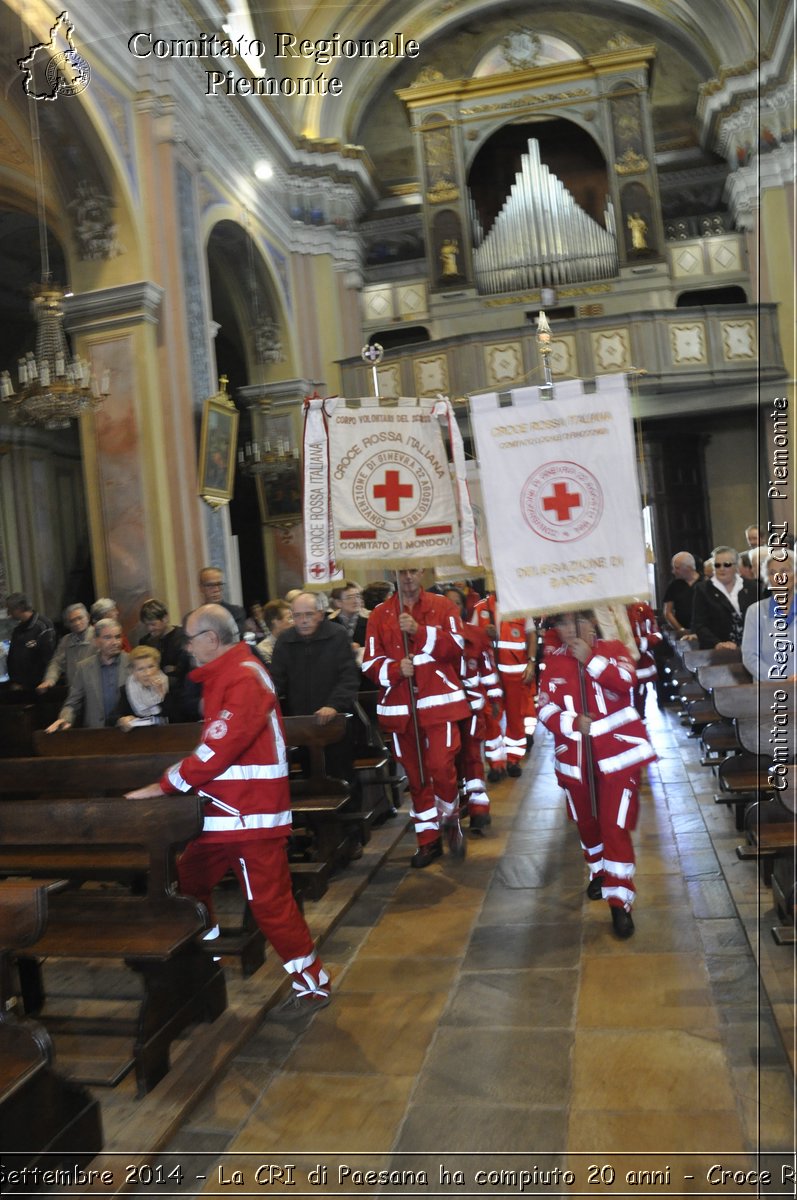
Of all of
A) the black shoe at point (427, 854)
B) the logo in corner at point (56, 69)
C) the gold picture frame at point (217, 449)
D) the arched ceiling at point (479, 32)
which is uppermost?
the arched ceiling at point (479, 32)

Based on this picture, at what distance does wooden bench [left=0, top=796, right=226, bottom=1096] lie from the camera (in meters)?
3.52

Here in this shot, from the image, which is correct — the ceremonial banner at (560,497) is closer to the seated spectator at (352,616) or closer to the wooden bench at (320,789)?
the wooden bench at (320,789)

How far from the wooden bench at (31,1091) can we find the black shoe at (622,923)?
2.35 m

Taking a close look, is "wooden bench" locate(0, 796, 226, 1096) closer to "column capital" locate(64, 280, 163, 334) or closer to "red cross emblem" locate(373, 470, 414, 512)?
"red cross emblem" locate(373, 470, 414, 512)

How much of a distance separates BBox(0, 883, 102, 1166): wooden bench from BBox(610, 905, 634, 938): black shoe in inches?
92.5

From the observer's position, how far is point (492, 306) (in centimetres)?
1714

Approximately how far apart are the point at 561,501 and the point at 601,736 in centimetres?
118

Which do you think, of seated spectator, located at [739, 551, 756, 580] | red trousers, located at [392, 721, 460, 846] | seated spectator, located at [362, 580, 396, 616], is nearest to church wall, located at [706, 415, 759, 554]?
seated spectator, located at [739, 551, 756, 580]

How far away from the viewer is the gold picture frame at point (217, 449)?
34.8 feet

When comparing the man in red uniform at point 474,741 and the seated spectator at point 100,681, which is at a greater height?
the seated spectator at point 100,681

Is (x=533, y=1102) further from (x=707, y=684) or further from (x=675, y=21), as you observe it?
(x=675, y=21)

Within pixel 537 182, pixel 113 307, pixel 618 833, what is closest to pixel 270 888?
pixel 618 833

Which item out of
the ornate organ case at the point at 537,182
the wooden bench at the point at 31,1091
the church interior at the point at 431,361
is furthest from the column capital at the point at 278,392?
the wooden bench at the point at 31,1091

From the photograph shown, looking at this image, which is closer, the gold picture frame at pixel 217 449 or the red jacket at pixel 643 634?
the red jacket at pixel 643 634
